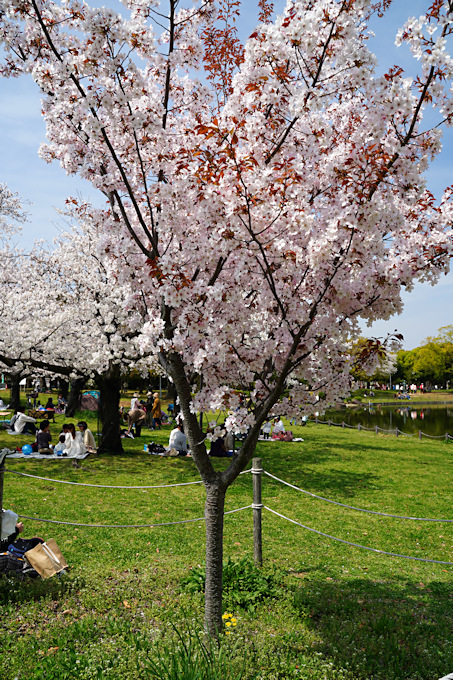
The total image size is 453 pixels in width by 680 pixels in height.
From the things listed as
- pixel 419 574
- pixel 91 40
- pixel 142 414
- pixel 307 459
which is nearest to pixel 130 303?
pixel 91 40

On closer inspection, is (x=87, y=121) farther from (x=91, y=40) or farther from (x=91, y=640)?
(x=91, y=640)

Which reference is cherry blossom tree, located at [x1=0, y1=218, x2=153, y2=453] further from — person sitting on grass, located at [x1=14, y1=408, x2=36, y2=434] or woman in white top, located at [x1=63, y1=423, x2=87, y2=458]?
person sitting on grass, located at [x1=14, y1=408, x2=36, y2=434]

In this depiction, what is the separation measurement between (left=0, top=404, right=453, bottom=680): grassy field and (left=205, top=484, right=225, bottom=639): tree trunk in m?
0.22

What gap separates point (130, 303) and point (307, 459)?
1146 cm

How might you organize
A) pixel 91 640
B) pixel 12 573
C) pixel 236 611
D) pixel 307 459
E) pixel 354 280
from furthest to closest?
pixel 307 459 < pixel 12 573 < pixel 236 611 < pixel 91 640 < pixel 354 280

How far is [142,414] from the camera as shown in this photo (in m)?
19.1

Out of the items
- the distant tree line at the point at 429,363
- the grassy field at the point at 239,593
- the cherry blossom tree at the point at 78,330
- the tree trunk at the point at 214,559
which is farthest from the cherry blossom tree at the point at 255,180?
the distant tree line at the point at 429,363

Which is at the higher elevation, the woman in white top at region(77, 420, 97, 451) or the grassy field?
the woman in white top at region(77, 420, 97, 451)

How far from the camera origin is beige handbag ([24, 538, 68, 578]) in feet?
18.3

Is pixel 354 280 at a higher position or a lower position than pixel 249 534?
higher

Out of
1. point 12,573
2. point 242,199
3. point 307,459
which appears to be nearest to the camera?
point 242,199

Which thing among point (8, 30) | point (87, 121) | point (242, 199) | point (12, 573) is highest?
point (8, 30)

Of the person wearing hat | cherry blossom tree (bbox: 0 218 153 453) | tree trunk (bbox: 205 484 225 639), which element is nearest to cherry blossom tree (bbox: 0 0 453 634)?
tree trunk (bbox: 205 484 225 639)

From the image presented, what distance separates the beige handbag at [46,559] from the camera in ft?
18.3
